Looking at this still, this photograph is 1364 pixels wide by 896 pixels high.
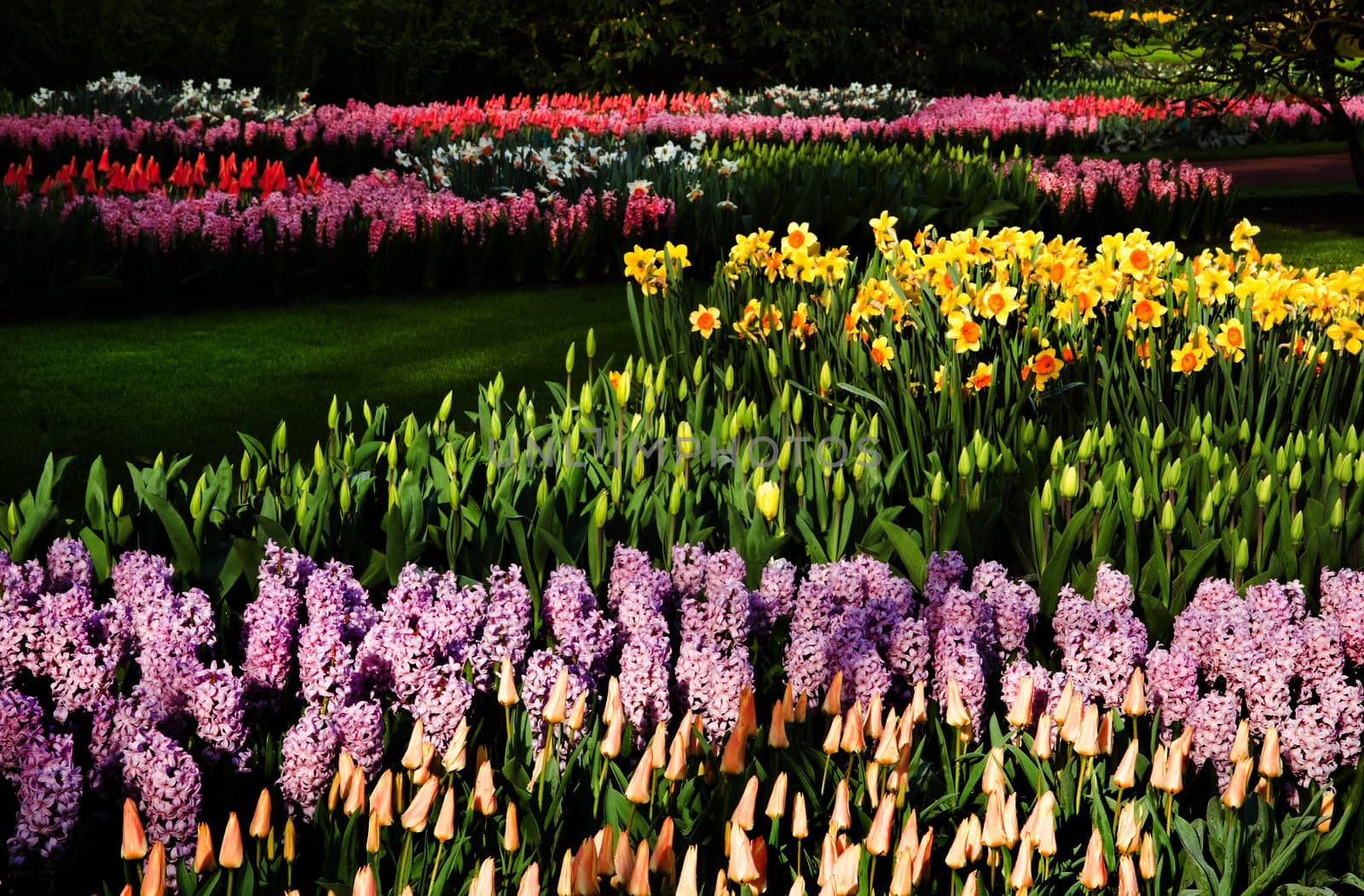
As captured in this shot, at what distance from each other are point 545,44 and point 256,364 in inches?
612

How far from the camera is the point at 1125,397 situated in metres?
4.20

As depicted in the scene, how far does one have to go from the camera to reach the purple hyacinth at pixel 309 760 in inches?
84.4

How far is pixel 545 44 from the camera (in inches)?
820

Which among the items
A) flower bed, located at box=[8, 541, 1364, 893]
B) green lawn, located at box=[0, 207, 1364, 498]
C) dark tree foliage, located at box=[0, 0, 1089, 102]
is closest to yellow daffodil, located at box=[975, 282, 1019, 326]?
flower bed, located at box=[8, 541, 1364, 893]

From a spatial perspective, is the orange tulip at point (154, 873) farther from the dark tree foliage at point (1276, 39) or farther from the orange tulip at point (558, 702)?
the dark tree foliage at point (1276, 39)

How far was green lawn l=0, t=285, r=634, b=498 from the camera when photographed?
205 inches

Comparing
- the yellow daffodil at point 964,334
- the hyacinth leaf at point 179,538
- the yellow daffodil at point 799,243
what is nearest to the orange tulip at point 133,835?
the hyacinth leaf at point 179,538

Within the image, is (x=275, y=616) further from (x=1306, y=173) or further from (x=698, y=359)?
(x=1306, y=173)

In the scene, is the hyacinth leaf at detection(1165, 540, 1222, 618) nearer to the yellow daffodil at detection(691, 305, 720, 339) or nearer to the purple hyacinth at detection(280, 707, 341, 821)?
the purple hyacinth at detection(280, 707, 341, 821)

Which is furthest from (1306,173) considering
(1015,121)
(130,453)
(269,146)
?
(130,453)

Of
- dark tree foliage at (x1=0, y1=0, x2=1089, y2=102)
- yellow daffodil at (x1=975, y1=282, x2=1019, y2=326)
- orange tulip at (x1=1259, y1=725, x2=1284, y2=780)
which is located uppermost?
dark tree foliage at (x1=0, y1=0, x2=1089, y2=102)

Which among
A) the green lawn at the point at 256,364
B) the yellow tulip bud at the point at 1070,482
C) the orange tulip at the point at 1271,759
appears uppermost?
the yellow tulip bud at the point at 1070,482

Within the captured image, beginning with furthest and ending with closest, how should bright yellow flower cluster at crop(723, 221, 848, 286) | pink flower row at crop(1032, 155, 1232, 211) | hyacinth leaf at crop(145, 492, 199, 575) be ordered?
pink flower row at crop(1032, 155, 1232, 211)
bright yellow flower cluster at crop(723, 221, 848, 286)
hyacinth leaf at crop(145, 492, 199, 575)

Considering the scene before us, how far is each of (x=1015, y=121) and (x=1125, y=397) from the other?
11.5 m
